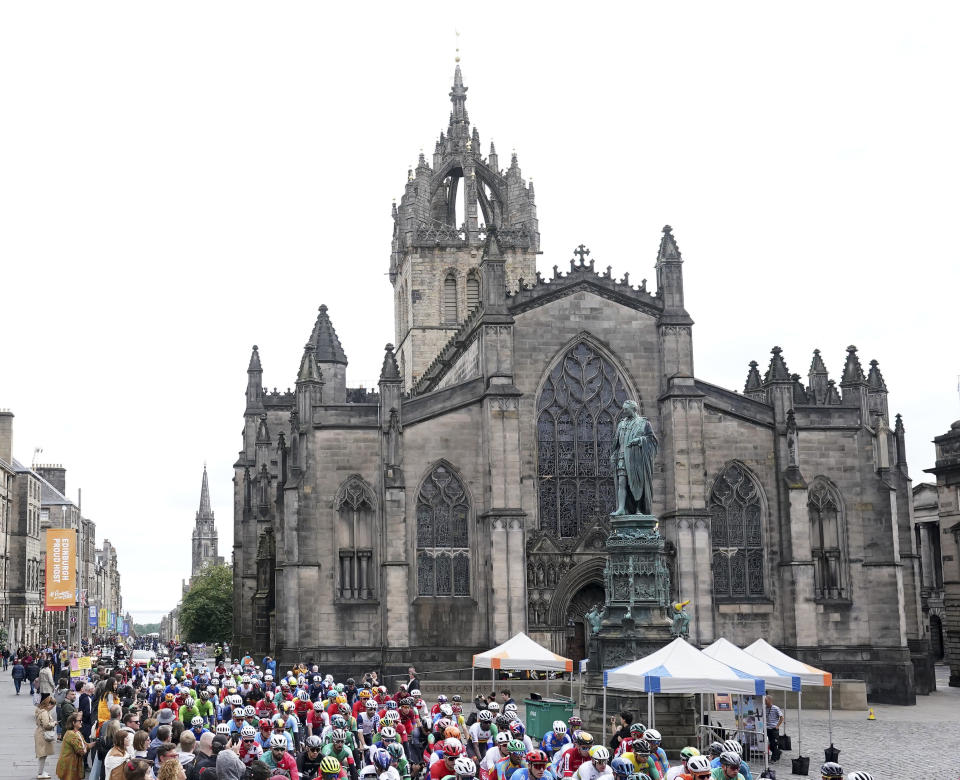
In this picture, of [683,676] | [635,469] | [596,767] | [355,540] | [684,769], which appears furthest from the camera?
[355,540]

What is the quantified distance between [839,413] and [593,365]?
9.00m

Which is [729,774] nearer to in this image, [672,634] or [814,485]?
[672,634]

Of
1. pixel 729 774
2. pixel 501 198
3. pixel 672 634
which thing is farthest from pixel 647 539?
pixel 501 198

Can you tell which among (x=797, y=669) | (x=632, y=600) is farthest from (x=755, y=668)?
(x=632, y=600)

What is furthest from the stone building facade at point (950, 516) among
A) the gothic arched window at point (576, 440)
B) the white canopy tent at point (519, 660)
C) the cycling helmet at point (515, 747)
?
the cycling helmet at point (515, 747)

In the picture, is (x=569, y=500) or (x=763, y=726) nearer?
(x=763, y=726)

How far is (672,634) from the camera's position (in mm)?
26625

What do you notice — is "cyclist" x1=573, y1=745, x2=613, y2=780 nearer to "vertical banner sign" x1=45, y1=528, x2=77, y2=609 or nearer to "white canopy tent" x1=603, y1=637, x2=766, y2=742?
"white canopy tent" x1=603, y1=637, x2=766, y2=742

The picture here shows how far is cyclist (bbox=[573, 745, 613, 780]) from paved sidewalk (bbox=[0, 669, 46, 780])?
13.2 metres

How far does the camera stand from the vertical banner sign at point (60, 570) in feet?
190

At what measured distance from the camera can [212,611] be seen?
86562 mm

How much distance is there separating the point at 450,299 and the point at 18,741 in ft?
137

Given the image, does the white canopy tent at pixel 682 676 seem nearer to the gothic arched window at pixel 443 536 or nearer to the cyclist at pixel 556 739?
the cyclist at pixel 556 739

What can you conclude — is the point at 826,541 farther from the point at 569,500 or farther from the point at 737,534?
the point at 569,500
